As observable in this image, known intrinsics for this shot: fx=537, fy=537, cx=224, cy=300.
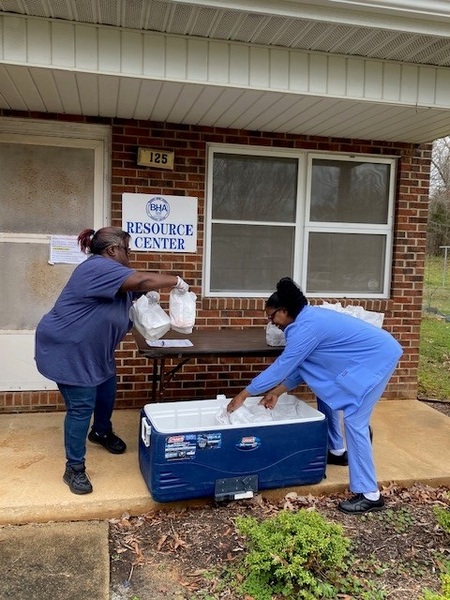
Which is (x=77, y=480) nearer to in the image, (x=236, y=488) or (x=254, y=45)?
(x=236, y=488)

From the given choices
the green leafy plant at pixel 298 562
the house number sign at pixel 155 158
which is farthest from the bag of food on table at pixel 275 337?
the house number sign at pixel 155 158

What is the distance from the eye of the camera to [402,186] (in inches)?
205

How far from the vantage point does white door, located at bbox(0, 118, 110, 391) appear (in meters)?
4.50

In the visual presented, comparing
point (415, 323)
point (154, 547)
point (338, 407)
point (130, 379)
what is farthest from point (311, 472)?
point (415, 323)

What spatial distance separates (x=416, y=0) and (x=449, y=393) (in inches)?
179

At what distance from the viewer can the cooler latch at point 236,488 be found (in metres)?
3.21

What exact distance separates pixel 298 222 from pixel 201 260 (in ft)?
3.31

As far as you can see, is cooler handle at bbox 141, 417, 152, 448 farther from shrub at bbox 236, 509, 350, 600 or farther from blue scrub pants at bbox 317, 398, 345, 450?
blue scrub pants at bbox 317, 398, 345, 450

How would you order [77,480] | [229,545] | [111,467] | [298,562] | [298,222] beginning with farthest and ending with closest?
[298,222] → [111,467] → [77,480] → [229,545] → [298,562]

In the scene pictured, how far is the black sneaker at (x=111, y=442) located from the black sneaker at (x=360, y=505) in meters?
1.60

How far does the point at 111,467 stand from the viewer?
367 centimetres

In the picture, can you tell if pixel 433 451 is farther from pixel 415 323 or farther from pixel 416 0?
pixel 416 0

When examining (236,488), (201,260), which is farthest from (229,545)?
(201,260)

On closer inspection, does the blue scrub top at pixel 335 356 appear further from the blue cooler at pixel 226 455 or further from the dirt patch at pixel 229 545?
the dirt patch at pixel 229 545
